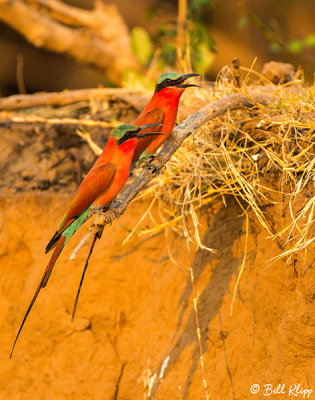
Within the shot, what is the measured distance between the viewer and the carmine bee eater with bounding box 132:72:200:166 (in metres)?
1.86

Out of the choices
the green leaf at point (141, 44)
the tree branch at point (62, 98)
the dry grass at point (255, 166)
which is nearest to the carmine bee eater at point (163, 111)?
the dry grass at point (255, 166)

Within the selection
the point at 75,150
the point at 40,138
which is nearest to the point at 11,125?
the point at 40,138

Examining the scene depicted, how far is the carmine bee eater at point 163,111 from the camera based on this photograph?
1.86m

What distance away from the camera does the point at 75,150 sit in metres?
3.27

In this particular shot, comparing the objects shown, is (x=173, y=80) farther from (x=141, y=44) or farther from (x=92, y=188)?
(x=141, y=44)

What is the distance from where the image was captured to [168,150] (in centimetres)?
190

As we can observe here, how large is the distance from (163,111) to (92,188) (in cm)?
38

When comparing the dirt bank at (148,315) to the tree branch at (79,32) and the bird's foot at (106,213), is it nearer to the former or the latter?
the bird's foot at (106,213)

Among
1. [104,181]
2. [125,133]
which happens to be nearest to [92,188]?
[104,181]

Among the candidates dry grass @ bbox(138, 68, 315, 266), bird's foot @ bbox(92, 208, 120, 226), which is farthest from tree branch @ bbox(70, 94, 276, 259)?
dry grass @ bbox(138, 68, 315, 266)

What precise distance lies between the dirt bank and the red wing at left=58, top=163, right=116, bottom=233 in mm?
758

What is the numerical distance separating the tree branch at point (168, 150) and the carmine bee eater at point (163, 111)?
41mm

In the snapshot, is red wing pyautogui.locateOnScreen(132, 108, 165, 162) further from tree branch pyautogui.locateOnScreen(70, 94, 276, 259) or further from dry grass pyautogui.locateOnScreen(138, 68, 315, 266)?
dry grass pyautogui.locateOnScreen(138, 68, 315, 266)

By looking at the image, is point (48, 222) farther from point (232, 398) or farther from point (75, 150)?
point (232, 398)
